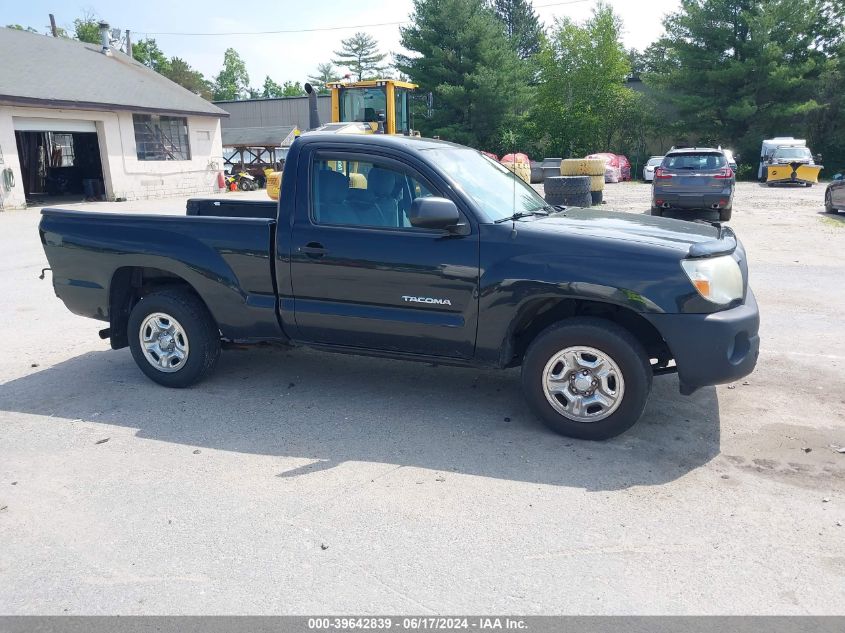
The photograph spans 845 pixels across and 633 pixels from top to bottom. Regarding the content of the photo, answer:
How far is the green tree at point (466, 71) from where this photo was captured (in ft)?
134

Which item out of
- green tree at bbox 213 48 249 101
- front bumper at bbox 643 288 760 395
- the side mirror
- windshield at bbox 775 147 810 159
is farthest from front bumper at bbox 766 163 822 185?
green tree at bbox 213 48 249 101

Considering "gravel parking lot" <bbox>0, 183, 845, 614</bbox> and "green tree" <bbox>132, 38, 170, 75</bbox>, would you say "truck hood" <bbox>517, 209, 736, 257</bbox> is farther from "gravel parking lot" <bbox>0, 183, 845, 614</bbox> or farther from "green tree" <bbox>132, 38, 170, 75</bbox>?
"green tree" <bbox>132, 38, 170, 75</bbox>

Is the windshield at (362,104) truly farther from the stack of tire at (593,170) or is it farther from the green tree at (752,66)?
the green tree at (752,66)

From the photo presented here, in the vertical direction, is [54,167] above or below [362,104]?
below

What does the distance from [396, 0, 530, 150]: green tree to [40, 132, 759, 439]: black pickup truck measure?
37.0 m

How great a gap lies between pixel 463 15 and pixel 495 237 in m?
40.2

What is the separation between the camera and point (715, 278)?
420 cm

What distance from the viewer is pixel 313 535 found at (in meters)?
3.48

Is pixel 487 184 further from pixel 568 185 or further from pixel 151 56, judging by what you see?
pixel 151 56

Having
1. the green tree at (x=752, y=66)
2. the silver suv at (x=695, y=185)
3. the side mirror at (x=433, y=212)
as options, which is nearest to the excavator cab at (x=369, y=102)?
the silver suv at (x=695, y=185)

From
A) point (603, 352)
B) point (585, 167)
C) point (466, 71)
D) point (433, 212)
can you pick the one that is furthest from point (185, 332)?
point (466, 71)

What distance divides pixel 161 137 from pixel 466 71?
66.1 ft

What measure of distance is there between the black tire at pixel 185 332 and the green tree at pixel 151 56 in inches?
2815

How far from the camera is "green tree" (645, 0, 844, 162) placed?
3678 cm
